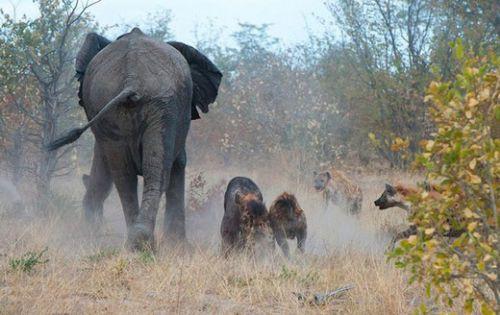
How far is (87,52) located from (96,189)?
1.57 metres

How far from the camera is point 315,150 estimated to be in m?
18.6

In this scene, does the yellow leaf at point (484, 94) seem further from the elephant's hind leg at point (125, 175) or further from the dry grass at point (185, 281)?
the elephant's hind leg at point (125, 175)

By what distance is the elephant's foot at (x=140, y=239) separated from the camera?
778cm

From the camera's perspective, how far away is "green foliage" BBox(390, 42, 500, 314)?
3850 millimetres

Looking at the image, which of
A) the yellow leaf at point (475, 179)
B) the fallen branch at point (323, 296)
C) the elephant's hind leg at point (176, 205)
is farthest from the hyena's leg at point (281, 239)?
the yellow leaf at point (475, 179)

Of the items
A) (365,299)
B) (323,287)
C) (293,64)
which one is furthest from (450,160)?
(293,64)

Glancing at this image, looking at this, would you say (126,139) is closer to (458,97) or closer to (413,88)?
(458,97)

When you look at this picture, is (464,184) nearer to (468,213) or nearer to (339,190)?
(468,213)

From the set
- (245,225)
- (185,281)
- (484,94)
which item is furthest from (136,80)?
(484,94)

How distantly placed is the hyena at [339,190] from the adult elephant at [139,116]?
4196 mm

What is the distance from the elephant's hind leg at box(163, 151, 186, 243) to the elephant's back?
0.84m

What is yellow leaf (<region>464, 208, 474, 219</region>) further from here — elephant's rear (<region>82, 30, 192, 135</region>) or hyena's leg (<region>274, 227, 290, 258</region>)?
hyena's leg (<region>274, 227, 290, 258</region>)

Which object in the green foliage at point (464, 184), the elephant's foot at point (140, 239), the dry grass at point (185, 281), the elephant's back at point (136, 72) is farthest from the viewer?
the elephant's back at point (136, 72)

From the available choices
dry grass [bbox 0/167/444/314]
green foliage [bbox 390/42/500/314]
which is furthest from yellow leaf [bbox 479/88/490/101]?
dry grass [bbox 0/167/444/314]
